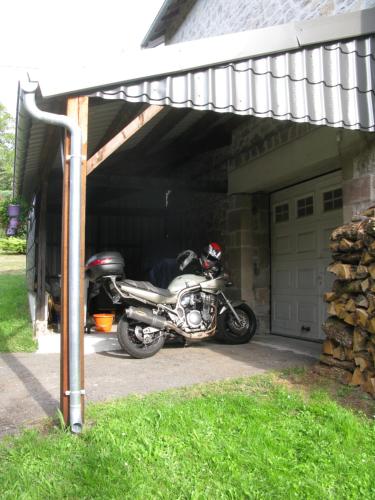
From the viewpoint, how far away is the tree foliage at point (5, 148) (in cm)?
4094

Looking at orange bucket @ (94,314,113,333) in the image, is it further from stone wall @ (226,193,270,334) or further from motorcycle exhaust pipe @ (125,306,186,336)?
stone wall @ (226,193,270,334)

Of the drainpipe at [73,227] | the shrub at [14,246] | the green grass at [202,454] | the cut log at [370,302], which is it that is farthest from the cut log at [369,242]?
the shrub at [14,246]

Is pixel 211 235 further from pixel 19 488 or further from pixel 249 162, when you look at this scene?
pixel 19 488

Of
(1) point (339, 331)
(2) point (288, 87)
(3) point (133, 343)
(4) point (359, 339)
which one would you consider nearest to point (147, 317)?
(3) point (133, 343)

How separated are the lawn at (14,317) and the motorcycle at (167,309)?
143 cm

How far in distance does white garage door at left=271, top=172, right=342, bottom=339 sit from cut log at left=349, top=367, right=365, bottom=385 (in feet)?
8.41

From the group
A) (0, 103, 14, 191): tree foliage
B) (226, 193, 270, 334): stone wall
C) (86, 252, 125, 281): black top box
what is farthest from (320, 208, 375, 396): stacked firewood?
(0, 103, 14, 191): tree foliage

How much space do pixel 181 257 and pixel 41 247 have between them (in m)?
2.45

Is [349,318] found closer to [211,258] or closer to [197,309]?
[197,309]

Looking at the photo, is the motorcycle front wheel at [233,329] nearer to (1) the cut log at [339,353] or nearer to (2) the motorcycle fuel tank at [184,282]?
(2) the motorcycle fuel tank at [184,282]

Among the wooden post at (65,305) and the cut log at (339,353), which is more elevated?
the wooden post at (65,305)

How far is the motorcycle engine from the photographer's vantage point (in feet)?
20.3

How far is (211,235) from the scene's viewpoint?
9195 millimetres

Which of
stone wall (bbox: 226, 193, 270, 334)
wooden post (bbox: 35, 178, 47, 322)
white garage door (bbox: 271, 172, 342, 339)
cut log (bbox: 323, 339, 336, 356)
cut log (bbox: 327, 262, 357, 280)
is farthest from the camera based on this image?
stone wall (bbox: 226, 193, 270, 334)
